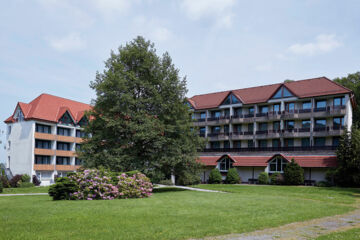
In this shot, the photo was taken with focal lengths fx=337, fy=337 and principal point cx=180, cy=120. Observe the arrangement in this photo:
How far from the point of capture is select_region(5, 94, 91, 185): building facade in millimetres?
54594

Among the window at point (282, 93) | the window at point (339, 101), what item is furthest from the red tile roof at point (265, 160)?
the window at point (282, 93)

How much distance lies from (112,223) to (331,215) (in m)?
9.77

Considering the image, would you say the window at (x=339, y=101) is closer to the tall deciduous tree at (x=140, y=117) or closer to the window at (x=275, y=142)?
the window at (x=275, y=142)

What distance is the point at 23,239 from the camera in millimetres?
8812

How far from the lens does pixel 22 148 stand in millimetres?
55062

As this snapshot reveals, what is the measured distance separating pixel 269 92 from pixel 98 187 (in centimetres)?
3999

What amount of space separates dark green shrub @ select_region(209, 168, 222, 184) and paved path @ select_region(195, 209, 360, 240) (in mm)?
35753

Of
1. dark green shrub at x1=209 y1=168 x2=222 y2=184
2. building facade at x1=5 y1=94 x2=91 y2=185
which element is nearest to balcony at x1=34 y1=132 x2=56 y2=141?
building facade at x1=5 y1=94 x2=91 y2=185

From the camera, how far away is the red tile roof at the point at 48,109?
55.8 metres

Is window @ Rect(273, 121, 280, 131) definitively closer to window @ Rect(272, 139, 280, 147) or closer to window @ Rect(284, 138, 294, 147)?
window @ Rect(272, 139, 280, 147)

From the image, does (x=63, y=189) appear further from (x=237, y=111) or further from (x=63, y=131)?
(x=63, y=131)

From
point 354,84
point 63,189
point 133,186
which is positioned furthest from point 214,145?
point 63,189

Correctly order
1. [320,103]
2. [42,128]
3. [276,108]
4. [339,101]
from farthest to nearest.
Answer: [42,128]
[276,108]
[320,103]
[339,101]

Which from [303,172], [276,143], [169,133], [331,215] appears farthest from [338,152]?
[331,215]
